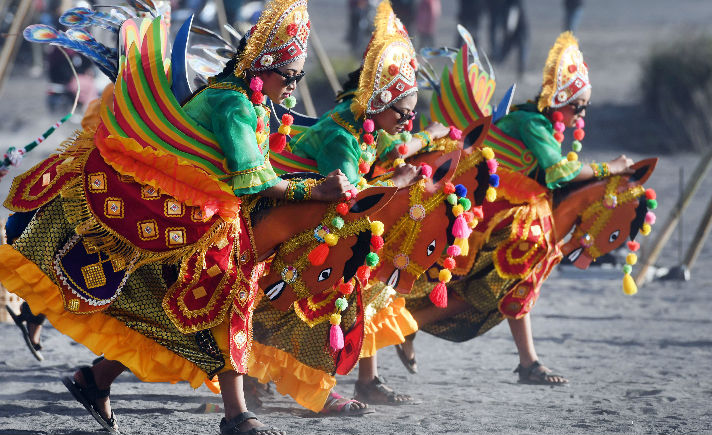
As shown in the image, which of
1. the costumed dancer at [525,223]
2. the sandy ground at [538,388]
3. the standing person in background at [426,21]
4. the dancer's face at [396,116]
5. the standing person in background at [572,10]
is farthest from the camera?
the standing person in background at [426,21]

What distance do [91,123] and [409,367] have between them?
2086mm

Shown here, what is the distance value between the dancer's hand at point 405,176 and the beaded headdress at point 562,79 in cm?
142

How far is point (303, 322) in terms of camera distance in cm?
441

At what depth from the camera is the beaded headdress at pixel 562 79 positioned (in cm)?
521

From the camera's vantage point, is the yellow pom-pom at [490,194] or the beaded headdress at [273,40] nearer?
the beaded headdress at [273,40]

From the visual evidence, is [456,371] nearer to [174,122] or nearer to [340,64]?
[174,122]

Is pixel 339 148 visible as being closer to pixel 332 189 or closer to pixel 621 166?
pixel 332 189

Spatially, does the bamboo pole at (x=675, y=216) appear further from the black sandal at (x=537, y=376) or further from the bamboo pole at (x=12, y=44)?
the bamboo pole at (x=12, y=44)

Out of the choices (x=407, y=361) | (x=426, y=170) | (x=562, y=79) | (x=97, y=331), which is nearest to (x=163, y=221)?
(x=97, y=331)

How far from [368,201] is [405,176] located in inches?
9.4

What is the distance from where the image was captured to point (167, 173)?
11.9ft

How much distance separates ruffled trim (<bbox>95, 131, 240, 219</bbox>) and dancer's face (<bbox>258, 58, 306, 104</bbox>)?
0.47 metres

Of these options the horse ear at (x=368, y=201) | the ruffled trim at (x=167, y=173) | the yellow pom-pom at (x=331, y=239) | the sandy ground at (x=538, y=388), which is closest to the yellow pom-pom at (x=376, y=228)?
the horse ear at (x=368, y=201)

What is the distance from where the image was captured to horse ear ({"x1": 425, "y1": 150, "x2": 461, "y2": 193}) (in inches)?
168
